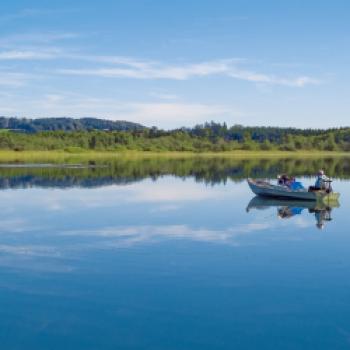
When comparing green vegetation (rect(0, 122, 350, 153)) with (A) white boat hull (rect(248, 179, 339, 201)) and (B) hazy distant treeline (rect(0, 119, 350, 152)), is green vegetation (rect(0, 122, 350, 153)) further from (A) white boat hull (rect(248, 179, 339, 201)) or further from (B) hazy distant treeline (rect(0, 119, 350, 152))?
(A) white boat hull (rect(248, 179, 339, 201))

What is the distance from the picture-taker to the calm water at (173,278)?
9983 mm

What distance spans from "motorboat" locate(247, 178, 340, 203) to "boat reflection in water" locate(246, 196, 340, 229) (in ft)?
0.77

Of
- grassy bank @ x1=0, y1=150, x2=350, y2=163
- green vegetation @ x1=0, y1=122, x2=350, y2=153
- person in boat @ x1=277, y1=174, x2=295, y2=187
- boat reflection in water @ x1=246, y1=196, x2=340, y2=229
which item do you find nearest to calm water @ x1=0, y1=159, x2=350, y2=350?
boat reflection in water @ x1=246, y1=196, x2=340, y2=229

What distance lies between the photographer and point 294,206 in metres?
29.1

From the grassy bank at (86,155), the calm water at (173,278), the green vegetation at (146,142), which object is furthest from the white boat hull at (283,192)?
the green vegetation at (146,142)

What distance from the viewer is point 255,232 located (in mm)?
20297

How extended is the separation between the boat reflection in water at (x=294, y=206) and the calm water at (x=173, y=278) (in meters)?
0.33

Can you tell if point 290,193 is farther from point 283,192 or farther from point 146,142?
point 146,142

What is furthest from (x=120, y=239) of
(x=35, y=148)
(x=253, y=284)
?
(x=35, y=148)

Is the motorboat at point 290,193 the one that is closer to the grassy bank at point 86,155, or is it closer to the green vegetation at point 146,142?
the grassy bank at point 86,155

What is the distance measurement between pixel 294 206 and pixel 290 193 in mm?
2252

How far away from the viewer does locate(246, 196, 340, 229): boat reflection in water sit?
2533cm

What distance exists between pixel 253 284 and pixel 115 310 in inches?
140

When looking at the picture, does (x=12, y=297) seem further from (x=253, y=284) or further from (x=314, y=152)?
(x=314, y=152)
